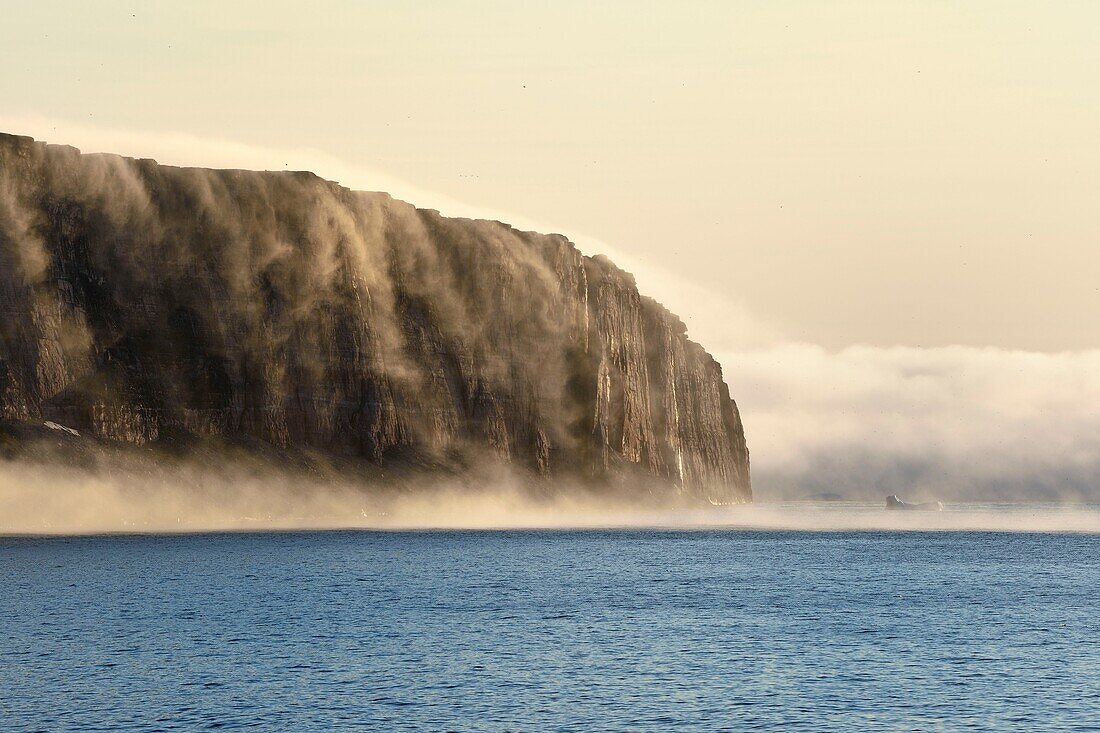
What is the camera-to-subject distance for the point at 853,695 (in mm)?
54969

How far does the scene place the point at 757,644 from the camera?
70188mm

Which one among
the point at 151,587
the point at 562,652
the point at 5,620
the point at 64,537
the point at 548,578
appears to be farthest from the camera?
the point at 64,537

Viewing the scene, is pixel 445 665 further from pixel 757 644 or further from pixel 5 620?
pixel 5 620

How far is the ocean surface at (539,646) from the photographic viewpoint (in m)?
50.6

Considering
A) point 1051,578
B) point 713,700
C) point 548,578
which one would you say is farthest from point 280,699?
point 1051,578

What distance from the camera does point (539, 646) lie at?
68.8 meters

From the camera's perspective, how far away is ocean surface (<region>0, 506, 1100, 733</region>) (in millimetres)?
50594

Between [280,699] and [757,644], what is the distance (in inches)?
1048

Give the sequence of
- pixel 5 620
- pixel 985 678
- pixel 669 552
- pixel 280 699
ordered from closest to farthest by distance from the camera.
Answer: pixel 280 699 < pixel 985 678 < pixel 5 620 < pixel 669 552

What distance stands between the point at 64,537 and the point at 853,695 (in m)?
137

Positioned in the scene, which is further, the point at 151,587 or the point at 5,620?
the point at 151,587

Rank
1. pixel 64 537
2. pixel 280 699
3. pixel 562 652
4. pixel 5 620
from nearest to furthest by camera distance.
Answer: pixel 280 699
pixel 562 652
pixel 5 620
pixel 64 537

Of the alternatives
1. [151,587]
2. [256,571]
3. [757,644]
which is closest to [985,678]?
[757,644]

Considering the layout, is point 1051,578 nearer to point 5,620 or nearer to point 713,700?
point 713,700
